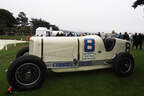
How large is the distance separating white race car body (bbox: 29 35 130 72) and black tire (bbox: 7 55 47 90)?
43 cm

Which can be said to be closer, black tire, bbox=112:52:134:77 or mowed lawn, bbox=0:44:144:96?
mowed lawn, bbox=0:44:144:96

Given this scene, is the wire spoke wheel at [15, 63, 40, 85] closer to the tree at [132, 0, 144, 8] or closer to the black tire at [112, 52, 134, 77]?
the black tire at [112, 52, 134, 77]

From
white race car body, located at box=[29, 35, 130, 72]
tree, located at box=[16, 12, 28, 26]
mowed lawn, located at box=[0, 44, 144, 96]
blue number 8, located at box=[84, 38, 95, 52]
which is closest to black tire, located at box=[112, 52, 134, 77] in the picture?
mowed lawn, located at box=[0, 44, 144, 96]

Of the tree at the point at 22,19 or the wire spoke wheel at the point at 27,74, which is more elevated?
the tree at the point at 22,19

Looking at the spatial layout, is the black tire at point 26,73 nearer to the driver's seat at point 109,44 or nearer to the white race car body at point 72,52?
the white race car body at point 72,52

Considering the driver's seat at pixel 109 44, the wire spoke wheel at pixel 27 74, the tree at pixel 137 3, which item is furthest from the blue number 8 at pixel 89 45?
the tree at pixel 137 3

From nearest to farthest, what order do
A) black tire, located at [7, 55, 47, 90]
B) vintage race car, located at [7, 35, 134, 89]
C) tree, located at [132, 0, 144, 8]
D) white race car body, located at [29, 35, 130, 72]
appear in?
black tire, located at [7, 55, 47, 90], vintage race car, located at [7, 35, 134, 89], white race car body, located at [29, 35, 130, 72], tree, located at [132, 0, 144, 8]

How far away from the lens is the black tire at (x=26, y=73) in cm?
251

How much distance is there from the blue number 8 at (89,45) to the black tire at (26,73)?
1407mm

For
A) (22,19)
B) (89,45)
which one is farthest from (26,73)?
(22,19)

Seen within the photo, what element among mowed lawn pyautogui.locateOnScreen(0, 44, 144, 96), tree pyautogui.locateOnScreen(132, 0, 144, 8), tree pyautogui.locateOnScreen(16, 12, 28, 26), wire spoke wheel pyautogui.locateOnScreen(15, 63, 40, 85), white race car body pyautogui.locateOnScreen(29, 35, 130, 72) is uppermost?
tree pyautogui.locateOnScreen(16, 12, 28, 26)

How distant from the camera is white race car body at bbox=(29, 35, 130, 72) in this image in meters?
3.08

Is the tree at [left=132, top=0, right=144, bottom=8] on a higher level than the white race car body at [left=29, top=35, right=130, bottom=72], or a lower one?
higher

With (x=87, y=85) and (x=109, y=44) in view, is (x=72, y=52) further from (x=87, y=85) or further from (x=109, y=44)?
(x=109, y=44)
